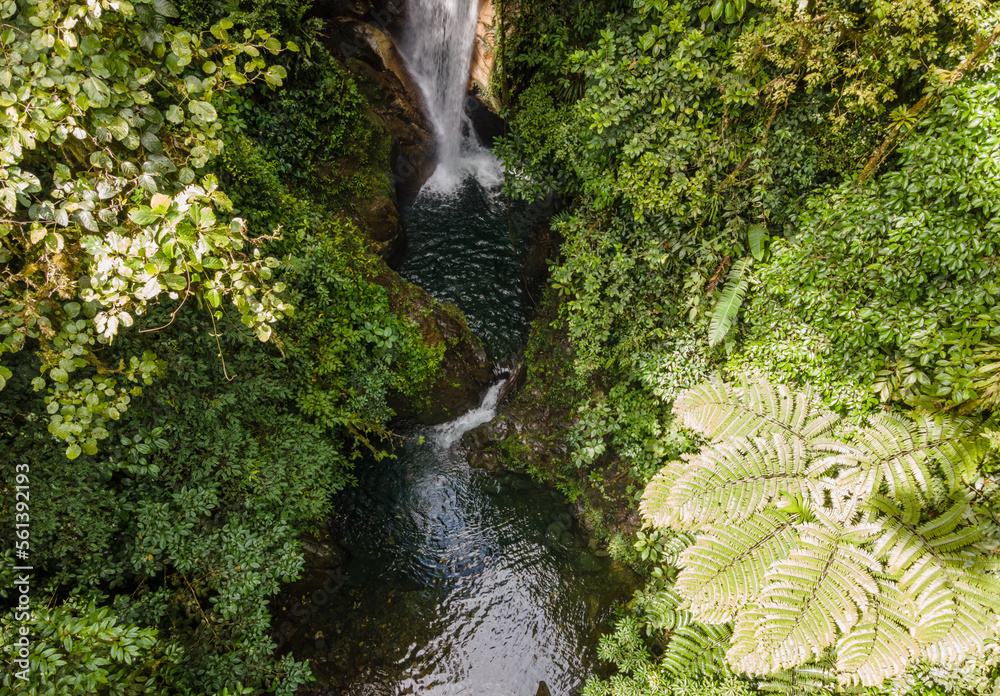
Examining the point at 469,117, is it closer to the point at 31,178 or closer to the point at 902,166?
the point at 902,166

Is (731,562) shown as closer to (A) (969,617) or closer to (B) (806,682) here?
(A) (969,617)

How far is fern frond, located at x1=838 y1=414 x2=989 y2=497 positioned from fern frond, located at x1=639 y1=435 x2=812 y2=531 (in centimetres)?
31

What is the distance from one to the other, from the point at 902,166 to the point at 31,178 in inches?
207

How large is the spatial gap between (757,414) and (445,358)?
4209mm

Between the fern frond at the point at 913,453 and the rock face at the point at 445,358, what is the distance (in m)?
4.67

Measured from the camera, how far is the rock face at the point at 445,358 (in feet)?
19.8

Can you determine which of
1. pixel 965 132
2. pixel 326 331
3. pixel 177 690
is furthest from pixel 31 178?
pixel 965 132

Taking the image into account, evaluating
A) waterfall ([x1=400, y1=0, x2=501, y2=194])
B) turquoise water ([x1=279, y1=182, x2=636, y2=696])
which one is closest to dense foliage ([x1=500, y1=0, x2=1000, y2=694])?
turquoise water ([x1=279, y1=182, x2=636, y2=696])

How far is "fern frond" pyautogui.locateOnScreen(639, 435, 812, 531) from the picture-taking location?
2.91 meters

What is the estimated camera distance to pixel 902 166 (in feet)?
10.1

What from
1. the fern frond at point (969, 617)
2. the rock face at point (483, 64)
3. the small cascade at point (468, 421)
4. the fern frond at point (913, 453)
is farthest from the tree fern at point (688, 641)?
the rock face at point (483, 64)

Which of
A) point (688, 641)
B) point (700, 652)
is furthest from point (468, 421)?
point (700, 652)

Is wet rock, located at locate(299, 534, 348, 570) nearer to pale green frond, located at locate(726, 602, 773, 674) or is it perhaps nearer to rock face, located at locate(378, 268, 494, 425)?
rock face, located at locate(378, 268, 494, 425)

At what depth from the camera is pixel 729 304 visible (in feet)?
12.8
